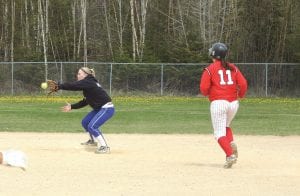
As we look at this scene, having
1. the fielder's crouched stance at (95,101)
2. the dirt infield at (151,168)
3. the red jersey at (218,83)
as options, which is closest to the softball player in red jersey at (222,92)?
the red jersey at (218,83)

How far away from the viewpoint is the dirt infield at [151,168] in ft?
26.6

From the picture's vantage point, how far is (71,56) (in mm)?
46500

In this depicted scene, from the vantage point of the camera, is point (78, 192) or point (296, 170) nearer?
point (78, 192)

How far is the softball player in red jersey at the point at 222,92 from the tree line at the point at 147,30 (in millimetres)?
29692

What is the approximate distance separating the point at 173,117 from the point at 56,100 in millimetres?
12050

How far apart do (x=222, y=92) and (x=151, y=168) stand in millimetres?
1575

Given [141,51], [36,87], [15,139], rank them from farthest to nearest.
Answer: [141,51]
[36,87]
[15,139]

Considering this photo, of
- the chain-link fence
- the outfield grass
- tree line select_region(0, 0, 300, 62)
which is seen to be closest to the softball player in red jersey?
the outfield grass

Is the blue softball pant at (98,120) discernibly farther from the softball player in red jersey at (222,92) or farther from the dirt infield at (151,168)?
the softball player in red jersey at (222,92)

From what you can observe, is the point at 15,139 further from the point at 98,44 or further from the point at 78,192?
the point at 98,44

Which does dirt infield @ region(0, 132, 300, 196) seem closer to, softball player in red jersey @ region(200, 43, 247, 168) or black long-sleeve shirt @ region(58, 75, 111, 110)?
softball player in red jersey @ region(200, 43, 247, 168)

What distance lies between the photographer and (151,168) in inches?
392

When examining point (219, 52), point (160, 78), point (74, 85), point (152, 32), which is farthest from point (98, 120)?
point (152, 32)

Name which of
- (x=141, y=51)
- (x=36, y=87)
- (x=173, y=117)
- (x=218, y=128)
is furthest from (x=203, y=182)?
(x=141, y=51)
